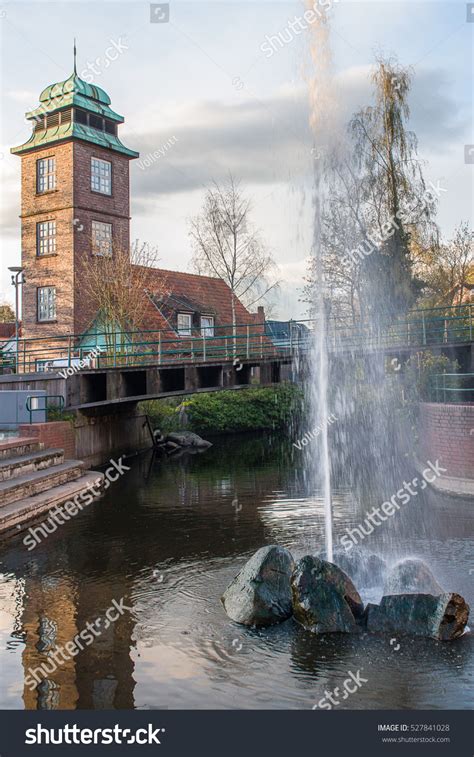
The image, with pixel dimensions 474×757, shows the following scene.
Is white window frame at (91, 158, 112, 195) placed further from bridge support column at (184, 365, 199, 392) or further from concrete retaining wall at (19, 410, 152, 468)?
bridge support column at (184, 365, 199, 392)

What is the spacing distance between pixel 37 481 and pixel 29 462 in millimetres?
1179

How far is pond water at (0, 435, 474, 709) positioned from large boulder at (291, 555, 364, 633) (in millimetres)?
205

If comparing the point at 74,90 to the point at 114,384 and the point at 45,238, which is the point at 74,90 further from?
the point at 114,384

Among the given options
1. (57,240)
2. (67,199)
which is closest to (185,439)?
→ (57,240)

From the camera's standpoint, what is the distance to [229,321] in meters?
43.6

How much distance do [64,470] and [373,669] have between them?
14238 mm

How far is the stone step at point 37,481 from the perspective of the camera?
15727 mm

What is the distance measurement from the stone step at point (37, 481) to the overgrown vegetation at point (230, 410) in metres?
13.1

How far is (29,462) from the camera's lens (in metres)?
18.6

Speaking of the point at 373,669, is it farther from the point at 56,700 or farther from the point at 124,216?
the point at 124,216

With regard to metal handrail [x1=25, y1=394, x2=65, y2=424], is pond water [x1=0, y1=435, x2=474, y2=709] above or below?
below

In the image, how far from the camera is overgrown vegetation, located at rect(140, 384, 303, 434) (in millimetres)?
36375

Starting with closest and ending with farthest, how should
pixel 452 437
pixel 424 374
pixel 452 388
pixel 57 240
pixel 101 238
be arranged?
pixel 452 437
pixel 452 388
pixel 424 374
pixel 57 240
pixel 101 238

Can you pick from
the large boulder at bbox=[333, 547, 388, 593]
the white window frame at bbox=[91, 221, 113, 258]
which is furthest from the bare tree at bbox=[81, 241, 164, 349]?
the large boulder at bbox=[333, 547, 388, 593]
